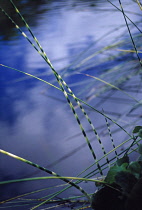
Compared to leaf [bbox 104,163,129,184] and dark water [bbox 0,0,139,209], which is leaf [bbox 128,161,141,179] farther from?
dark water [bbox 0,0,139,209]

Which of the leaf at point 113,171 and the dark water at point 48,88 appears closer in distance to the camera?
the leaf at point 113,171

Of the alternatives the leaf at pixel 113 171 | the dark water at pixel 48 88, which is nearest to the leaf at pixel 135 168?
the leaf at pixel 113 171

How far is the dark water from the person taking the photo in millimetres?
903

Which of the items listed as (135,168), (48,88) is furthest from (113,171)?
(48,88)

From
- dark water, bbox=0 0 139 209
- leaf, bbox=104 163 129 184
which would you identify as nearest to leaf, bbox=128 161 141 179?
leaf, bbox=104 163 129 184

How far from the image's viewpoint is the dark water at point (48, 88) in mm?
903

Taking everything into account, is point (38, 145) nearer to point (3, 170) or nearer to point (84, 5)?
point (3, 170)

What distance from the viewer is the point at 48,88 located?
1.36 meters

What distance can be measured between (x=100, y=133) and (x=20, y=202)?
0.38m

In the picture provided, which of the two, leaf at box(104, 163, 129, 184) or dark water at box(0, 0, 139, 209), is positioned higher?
dark water at box(0, 0, 139, 209)

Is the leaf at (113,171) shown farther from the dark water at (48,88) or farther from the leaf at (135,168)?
the dark water at (48,88)

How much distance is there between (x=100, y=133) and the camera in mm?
987

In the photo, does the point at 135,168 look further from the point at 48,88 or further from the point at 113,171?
the point at 48,88

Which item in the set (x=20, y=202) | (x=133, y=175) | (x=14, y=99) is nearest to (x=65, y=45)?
(x=14, y=99)
